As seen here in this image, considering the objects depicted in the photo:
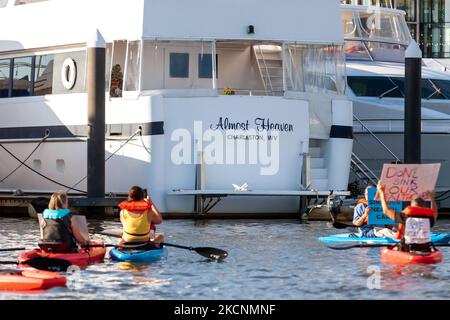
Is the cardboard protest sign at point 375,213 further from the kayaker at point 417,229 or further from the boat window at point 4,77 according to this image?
the boat window at point 4,77

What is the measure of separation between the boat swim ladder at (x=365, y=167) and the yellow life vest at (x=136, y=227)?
1161cm

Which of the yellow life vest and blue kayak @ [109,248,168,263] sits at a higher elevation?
the yellow life vest

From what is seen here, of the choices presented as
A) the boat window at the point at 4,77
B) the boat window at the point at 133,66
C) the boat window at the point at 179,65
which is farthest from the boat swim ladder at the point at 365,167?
the boat window at the point at 4,77

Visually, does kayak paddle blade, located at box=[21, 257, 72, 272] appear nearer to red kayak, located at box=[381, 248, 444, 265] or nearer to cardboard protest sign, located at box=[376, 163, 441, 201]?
red kayak, located at box=[381, 248, 444, 265]

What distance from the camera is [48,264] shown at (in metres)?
20.3

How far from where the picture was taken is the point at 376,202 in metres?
25.1

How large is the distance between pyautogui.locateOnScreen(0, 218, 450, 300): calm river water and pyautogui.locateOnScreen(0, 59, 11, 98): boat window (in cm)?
720

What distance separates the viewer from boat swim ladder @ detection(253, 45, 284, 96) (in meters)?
31.9

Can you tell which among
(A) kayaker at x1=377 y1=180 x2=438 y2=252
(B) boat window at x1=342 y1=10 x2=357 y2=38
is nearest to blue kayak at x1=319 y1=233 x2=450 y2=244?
(A) kayaker at x1=377 y1=180 x2=438 y2=252

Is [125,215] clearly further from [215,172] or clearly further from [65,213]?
[215,172]

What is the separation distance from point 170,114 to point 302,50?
3.95 metres

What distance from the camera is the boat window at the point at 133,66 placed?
30172mm
